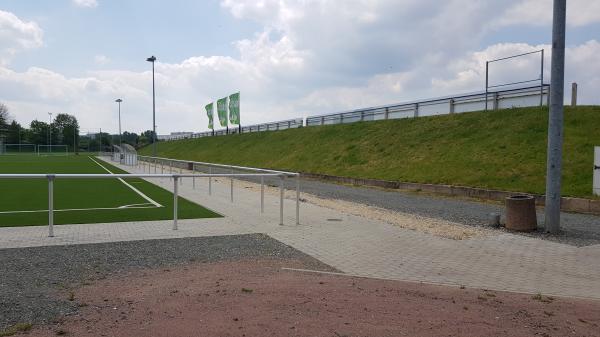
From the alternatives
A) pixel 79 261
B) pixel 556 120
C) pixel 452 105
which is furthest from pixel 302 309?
pixel 452 105

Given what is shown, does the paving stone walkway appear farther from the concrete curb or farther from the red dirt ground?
the concrete curb

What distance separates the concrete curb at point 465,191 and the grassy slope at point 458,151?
0.56 m

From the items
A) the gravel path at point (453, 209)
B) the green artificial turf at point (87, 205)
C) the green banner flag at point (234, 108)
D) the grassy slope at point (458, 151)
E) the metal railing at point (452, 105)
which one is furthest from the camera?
the green banner flag at point (234, 108)

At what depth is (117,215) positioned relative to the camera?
10.7 metres

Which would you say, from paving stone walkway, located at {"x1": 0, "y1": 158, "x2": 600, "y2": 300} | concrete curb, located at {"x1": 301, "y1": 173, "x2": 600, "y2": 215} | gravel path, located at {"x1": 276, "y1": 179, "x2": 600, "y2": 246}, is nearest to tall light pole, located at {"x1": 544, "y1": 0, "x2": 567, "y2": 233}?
gravel path, located at {"x1": 276, "y1": 179, "x2": 600, "y2": 246}

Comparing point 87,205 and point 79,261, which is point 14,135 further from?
point 79,261

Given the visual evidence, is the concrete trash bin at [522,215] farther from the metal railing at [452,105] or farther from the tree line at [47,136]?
the tree line at [47,136]

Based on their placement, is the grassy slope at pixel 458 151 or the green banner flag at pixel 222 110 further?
the green banner flag at pixel 222 110

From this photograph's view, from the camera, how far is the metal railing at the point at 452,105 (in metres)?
23.4

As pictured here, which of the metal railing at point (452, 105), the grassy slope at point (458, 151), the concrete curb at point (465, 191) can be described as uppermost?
the metal railing at point (452, 105)

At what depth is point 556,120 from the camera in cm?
916

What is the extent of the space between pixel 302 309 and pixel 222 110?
191ft

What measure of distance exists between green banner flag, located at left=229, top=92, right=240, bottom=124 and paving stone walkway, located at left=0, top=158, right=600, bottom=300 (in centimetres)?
4576

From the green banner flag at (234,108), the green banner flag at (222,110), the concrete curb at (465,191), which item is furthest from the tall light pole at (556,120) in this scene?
the green banner flag at (222,110)
